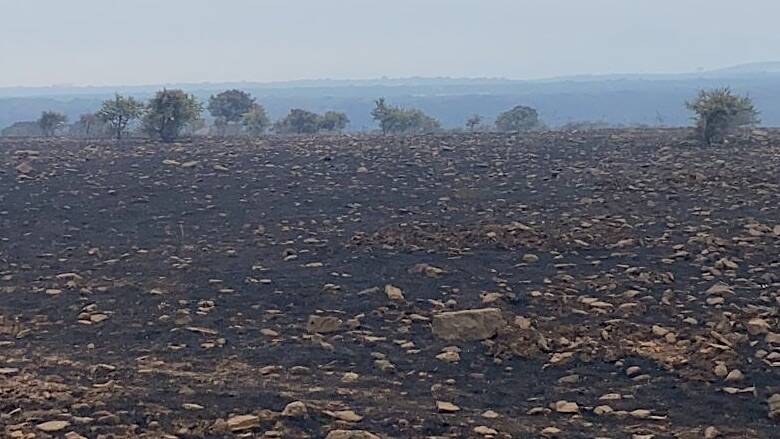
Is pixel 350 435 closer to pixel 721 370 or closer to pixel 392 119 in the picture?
pixel 721 370

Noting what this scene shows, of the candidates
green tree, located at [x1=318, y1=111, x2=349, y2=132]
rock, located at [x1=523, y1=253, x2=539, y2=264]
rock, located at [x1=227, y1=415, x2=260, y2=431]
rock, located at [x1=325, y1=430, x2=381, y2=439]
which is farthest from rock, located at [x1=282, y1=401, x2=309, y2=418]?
green tree, located at [x1=318, y1=111, x2=349, y2=132]

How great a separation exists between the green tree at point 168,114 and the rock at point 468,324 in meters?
20.8

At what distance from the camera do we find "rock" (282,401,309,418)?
6.78 metres

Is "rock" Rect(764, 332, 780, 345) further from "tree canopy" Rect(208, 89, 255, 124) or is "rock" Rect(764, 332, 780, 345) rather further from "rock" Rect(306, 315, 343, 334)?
"tree canopy" Rect(208, 89, 255, 124)

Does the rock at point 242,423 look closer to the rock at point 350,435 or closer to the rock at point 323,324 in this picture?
the rock at point 350,435

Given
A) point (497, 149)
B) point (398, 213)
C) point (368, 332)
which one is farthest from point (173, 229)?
point (497, 149)

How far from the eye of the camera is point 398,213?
1512 centimetres

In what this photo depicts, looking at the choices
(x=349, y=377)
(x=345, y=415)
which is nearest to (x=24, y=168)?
(x=349, y=377)

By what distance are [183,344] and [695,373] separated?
4530 mm

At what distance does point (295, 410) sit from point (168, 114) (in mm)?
23266

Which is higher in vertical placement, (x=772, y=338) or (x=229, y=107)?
(x=229, y=107)

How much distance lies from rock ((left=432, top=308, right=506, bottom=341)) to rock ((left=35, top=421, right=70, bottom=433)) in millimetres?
3555

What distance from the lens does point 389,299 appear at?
33.2 ft

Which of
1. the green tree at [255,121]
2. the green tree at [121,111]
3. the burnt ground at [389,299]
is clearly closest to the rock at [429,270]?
the burnt ground at [389,299]
